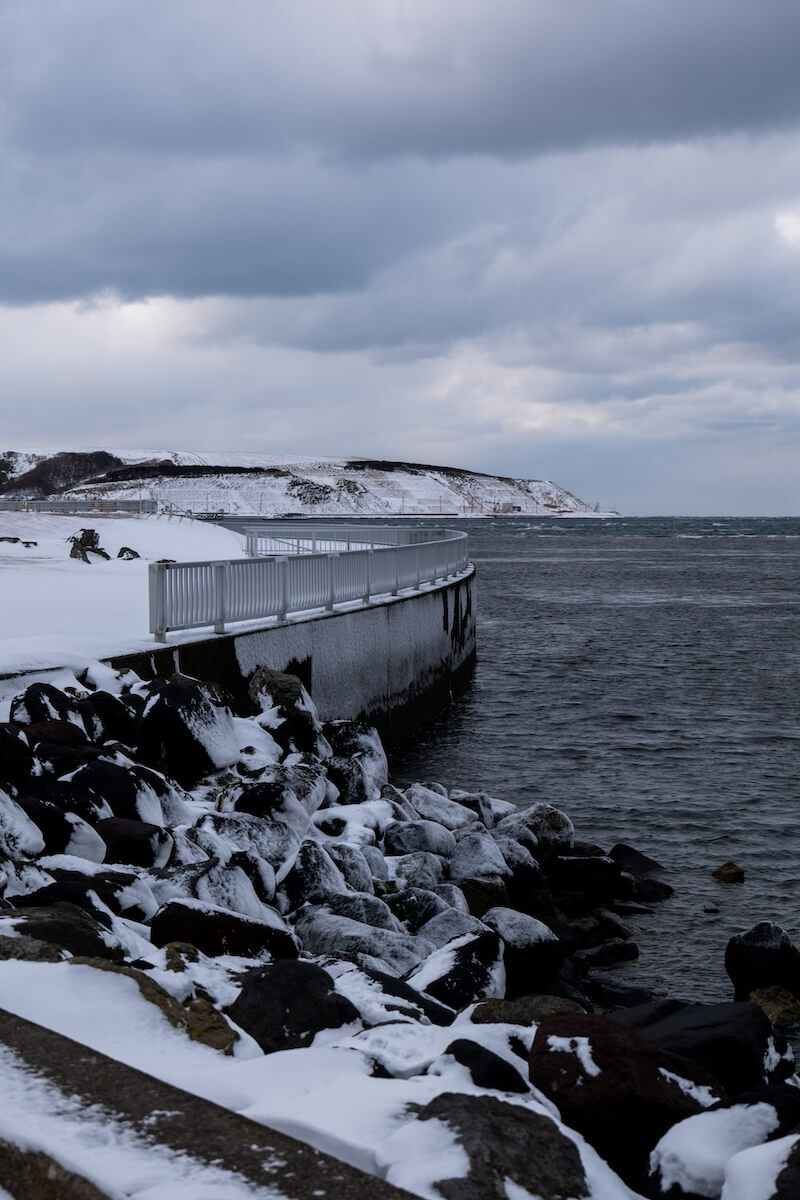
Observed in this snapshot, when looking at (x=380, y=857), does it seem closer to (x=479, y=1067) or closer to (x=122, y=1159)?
(x=479, y=1067)

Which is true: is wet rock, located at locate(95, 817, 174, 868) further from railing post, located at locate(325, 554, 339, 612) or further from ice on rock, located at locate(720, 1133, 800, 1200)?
railing post, located at locate(325, 554, 339, 612)

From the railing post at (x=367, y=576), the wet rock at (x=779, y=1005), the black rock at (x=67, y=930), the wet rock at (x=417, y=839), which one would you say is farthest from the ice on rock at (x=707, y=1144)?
the railing post at (x=367, y=576)

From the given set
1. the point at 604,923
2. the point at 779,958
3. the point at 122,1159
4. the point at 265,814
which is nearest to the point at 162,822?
the point at 265,814

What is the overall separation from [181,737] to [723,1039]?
254 inches

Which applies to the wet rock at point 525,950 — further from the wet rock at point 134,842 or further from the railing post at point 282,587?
the railing post at point 282,587

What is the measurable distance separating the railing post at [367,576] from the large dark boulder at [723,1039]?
1344 cm

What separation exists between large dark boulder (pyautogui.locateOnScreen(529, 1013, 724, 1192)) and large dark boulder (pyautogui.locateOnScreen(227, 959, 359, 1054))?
0.98 metres

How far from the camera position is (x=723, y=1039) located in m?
5.19

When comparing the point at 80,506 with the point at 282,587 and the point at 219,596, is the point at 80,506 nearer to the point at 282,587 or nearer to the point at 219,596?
the point at 282,587

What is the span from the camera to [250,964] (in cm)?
610

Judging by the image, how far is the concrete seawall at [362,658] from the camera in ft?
43.1

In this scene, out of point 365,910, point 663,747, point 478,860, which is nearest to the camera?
point 365,910

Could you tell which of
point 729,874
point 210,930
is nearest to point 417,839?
point 729,874

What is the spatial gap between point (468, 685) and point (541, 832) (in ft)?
42.5
